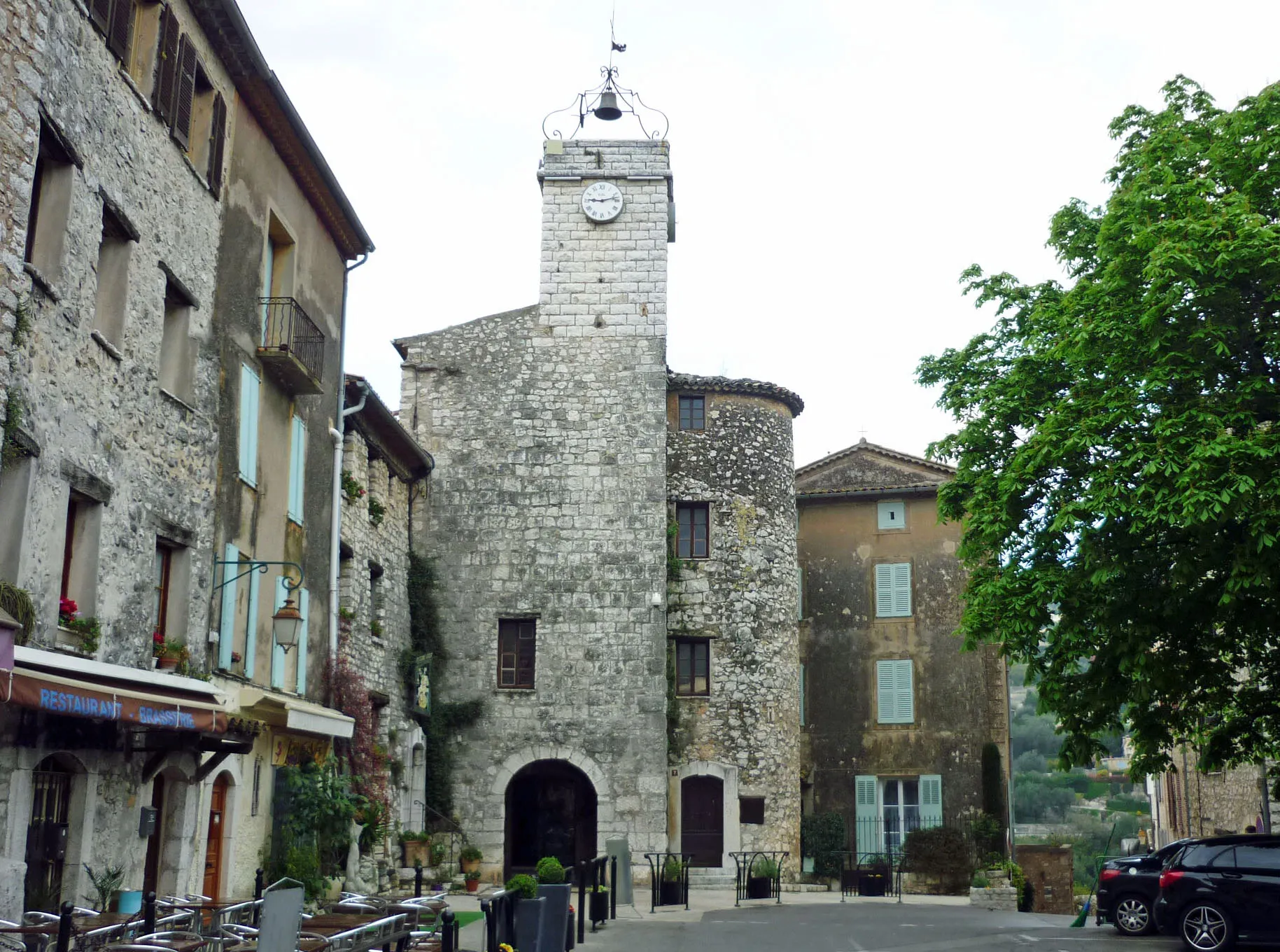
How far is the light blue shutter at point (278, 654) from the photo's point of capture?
1588 centimetres

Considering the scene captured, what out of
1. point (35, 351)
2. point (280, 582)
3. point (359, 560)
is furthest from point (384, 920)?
point (359, 560)

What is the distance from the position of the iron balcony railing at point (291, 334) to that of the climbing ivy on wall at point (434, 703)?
22.6ft

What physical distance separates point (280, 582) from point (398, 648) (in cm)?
588

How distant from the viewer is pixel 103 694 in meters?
9.58

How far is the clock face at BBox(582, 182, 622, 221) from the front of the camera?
25.0 metres

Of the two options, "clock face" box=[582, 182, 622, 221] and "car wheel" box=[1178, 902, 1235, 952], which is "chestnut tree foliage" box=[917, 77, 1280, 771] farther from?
"clock face" box=[582, 182, 622, 221]

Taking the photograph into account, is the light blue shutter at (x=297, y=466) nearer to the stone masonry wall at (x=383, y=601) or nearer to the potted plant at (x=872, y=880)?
the stone masonry wall at (x=383, y=601)

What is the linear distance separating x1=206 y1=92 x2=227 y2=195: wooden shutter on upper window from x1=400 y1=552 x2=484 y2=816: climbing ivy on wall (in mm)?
10033

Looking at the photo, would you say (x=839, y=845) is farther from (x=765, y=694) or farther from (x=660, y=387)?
(x=660, y=387)

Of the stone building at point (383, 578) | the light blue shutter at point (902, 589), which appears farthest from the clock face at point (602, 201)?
the light blue shutter at point (902, 589)

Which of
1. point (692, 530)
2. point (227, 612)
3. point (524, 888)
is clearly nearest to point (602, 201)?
point (692, 530)

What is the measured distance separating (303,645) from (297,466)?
7.81 feet

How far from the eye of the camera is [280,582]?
16203mm

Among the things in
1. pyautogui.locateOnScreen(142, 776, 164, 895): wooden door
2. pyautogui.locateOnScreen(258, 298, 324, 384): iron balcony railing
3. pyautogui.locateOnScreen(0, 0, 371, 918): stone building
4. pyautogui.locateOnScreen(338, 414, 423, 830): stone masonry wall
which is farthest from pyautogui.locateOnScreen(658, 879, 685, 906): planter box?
pyautogui.locateOnScreen(258, 298, 324, 384): iron balcony railing
